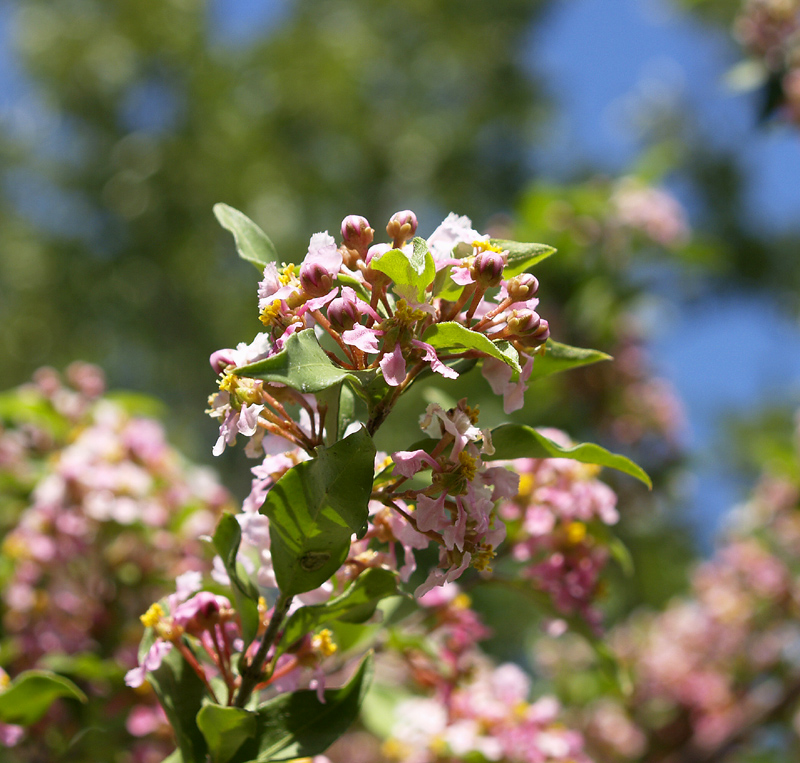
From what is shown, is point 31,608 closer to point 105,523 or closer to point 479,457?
point 105,523

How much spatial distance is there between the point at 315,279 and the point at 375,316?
0.07 meters

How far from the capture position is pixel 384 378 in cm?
71

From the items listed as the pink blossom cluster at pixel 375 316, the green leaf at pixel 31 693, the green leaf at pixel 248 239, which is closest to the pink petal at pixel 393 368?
the pink blossom cluster at pixel 375 316

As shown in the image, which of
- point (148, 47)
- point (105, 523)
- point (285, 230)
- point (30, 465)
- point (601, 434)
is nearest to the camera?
point (105, 523)

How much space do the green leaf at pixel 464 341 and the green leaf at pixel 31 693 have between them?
2.17 ft

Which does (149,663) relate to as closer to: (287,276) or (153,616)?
(153,616)

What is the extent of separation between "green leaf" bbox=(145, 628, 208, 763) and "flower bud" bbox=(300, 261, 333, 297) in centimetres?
46

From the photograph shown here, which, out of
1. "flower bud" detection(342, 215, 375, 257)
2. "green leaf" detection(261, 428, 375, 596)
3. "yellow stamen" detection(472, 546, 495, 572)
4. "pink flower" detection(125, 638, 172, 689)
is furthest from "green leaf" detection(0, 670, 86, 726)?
"flower bud" detection(342, 215, 375, 257)

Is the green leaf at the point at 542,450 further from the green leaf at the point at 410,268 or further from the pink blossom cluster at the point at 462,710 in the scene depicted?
the pink blossom cluster at the point at 462,710

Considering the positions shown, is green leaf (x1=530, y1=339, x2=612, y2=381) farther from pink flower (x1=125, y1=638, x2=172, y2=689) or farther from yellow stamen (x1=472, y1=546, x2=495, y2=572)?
pink flower (x1=125, y1=638, x2=172, y2=689)

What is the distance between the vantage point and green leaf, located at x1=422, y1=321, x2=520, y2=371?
2.21 ft

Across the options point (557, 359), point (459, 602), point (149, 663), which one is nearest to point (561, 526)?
point (459, 602)

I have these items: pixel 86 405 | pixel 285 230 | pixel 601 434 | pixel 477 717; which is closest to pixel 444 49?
pixel 285 230

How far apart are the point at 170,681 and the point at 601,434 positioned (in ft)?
6.74
